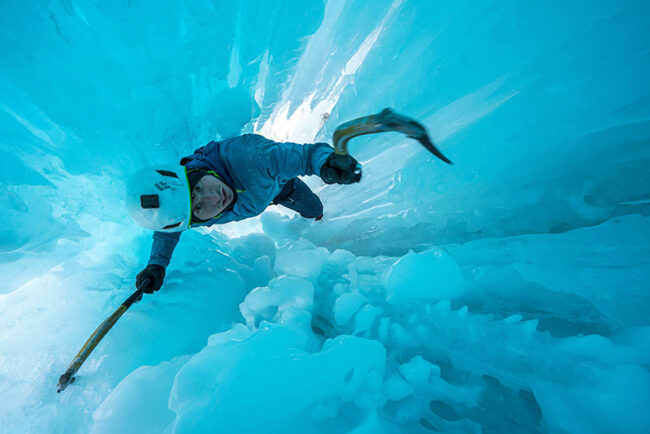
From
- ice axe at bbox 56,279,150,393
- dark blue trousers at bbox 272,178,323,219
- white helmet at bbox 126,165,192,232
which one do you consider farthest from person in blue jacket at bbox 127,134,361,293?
dark blue trousers at bbox 272,178,323,219

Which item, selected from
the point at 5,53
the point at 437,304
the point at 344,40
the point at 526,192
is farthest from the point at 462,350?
the point at 5,53

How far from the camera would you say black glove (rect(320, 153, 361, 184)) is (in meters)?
1.51

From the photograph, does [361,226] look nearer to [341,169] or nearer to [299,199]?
[299,199]

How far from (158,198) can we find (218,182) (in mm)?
367

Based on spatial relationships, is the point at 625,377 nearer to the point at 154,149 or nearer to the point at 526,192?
the point at 526,192

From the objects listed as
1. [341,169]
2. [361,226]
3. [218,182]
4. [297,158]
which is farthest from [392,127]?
[361,226]

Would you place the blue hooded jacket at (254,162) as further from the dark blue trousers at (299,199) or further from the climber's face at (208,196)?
the dark blue trousers at (299,199)

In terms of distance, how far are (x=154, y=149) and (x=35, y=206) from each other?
104 cm

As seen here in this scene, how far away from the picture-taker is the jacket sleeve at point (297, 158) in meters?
1.67

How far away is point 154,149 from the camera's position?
2738mm

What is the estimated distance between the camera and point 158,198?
154 centimetres

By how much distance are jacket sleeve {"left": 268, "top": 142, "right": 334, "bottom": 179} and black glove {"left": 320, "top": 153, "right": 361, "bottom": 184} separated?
60 millimetres

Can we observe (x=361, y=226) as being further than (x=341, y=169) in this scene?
Yes

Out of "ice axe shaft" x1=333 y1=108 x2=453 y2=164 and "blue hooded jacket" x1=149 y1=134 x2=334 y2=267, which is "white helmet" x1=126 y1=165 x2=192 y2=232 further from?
"ice axe shaft" x1=333 y1=108 x2=453 y2=164
